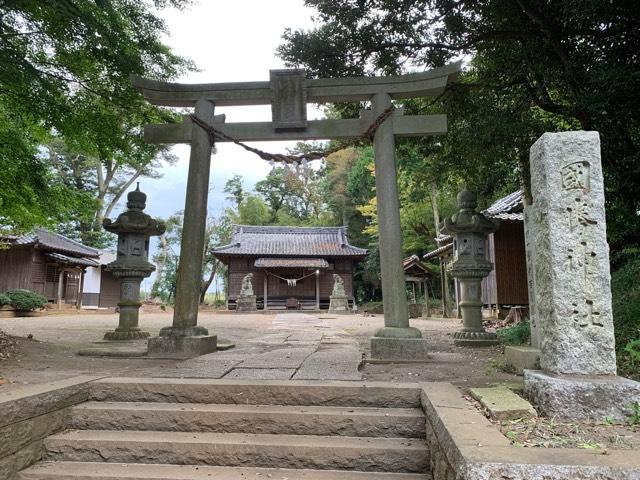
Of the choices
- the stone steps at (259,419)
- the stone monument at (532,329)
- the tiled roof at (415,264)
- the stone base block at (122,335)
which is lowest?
the stone steps at (259,419)

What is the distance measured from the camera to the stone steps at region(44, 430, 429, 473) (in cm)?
311

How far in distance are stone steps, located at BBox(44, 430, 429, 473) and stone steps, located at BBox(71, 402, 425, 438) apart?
0.07 m

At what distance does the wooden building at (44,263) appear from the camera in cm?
2455

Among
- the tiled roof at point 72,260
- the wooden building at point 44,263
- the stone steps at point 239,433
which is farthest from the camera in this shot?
the tiled roof at point 72,260

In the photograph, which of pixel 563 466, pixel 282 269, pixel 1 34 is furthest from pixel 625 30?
pixel 282 269

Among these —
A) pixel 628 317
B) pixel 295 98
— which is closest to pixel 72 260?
pixel 295 98

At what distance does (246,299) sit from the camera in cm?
2706

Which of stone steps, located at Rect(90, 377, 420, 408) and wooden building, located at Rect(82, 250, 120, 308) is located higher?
wooden building, located at Rect(82, 250, 120, 308)

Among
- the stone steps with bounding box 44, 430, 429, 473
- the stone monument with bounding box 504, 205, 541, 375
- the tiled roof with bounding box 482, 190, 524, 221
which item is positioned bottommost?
the stone steps with bounding box 44, 430, 429, 473

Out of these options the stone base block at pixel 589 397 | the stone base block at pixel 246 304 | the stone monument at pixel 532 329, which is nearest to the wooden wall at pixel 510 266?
the stone monument at pixel 532 329

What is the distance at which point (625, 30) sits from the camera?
6547 millimetres

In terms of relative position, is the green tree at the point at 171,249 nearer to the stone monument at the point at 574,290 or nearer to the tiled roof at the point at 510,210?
the tiled roof at the point at 510,210

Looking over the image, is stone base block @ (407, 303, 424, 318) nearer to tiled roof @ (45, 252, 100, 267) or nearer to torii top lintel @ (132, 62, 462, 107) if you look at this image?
torii top lintel @ (132, 62, 462, 107)

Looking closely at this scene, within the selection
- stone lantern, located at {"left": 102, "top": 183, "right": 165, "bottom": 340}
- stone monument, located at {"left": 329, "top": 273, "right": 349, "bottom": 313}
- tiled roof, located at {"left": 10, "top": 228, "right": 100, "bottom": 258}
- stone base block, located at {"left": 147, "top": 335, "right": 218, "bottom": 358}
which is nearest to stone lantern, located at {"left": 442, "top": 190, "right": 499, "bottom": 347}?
stone base block, located at {"left": 147, "top": 335, "right": 218, "bottom": 358}
